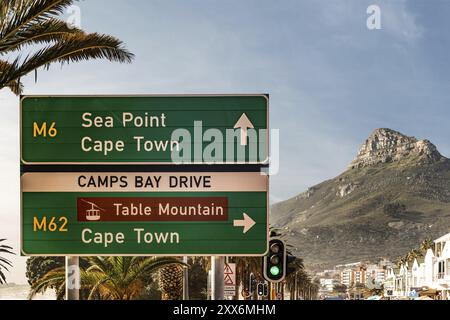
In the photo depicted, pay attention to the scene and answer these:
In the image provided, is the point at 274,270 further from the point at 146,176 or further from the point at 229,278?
the point at 229,278

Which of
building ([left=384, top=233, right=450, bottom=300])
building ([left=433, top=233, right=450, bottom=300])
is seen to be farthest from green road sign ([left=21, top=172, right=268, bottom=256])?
building ([left=433, top=233, right=450, bottom=300])

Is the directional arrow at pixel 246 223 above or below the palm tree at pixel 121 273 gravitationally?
above

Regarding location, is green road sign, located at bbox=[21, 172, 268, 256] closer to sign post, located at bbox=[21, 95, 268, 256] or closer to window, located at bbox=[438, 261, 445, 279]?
sign post, located at bbox=[21, 95, 268, 256]

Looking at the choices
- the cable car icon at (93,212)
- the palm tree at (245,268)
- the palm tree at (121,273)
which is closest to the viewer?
the cable car icon at (93,212)

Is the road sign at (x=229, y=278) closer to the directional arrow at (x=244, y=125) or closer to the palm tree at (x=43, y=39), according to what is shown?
the palm tree at (x=43, y=39)

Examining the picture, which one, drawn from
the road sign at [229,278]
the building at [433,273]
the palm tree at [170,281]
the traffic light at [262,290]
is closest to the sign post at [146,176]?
the road sign at [229,278]

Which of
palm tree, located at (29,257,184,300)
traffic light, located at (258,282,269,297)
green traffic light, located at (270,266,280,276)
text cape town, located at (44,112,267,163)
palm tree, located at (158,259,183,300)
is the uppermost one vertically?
text cape town, located at (44,112,267,163)
